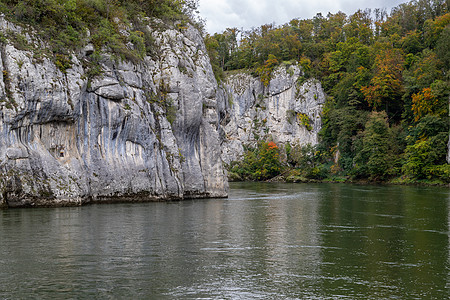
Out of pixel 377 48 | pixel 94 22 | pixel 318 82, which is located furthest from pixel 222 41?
pixel 94 22

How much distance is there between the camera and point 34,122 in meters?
28.8

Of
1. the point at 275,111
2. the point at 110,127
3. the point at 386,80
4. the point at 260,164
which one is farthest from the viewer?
the point at 275,111

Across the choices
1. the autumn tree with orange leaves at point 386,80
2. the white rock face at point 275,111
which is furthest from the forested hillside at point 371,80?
the white rock face at point 275,111

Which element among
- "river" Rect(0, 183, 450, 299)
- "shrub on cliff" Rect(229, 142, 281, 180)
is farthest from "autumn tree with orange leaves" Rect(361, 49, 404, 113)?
"river" Rect(0, 183, 450, 299)

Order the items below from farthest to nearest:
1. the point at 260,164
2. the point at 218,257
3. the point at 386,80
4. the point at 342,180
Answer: the point at 260,164 → the point at 342,180 → the point at 386,80 → the point at 218,257

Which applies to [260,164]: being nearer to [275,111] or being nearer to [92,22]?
[275,111]

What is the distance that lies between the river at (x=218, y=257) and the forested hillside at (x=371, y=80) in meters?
33.6

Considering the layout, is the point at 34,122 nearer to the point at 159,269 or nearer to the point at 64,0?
the point at 64,0

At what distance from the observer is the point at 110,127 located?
33.3m

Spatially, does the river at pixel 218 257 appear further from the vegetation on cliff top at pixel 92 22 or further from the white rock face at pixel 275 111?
the white rock face at pixel 275 111

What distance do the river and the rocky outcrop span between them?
4.03 meters

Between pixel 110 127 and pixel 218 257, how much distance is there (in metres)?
21.5

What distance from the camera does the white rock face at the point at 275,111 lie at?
99.2 metres

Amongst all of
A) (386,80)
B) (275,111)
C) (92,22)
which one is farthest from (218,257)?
(275,111)
